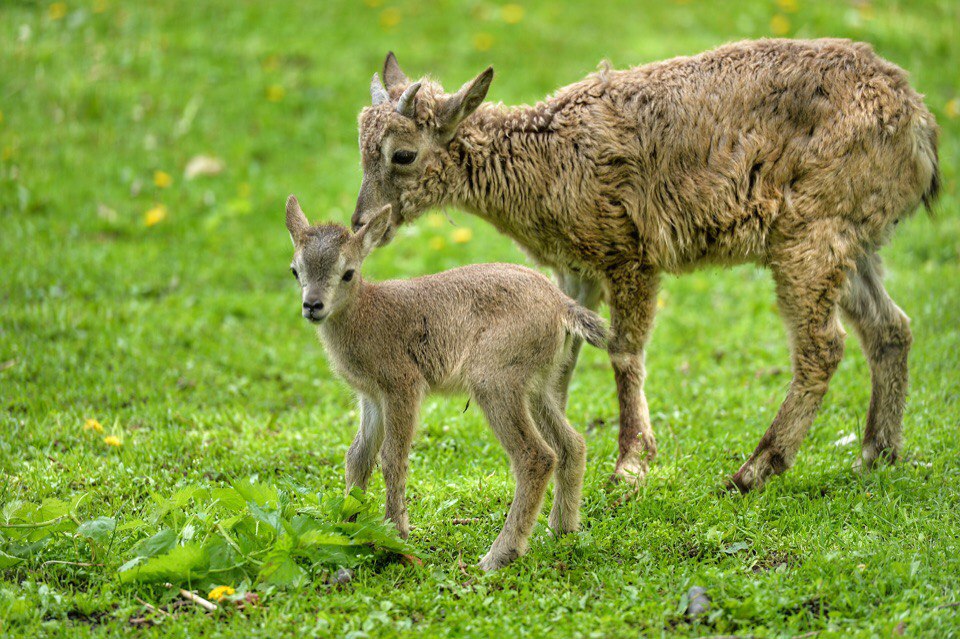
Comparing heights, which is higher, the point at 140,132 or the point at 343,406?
the point at 140,132

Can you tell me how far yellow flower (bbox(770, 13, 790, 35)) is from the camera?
1438cm

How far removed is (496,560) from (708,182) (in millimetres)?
2853

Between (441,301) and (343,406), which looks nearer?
(441,301)

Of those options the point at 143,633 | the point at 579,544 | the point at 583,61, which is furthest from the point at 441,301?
the point at 583,61

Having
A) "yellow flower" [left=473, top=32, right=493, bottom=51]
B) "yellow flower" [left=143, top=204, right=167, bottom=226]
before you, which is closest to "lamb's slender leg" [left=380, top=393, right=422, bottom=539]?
"yellow flower" [left=143, top=204, right=167, bottom=226]

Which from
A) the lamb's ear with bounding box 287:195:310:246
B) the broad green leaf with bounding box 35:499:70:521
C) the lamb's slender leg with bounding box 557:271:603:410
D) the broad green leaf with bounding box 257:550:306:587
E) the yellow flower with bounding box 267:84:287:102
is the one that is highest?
the yellow flower with bounding box 267:84:287:102

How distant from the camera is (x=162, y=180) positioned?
12.0 m

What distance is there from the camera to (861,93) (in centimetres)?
670

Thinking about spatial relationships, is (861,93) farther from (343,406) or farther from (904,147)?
(343,406)

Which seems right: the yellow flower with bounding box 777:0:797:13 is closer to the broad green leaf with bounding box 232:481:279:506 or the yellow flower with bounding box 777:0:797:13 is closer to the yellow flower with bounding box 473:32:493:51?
the yellow flower with bounding box 473:32:493:51

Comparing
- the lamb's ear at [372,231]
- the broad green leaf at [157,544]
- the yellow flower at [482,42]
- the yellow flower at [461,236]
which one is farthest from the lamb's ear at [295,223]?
the yellow flower at [482,42]

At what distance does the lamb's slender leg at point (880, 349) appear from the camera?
691 cm

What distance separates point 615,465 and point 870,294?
2.05m

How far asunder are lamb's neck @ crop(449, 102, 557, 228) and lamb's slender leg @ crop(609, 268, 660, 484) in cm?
86
